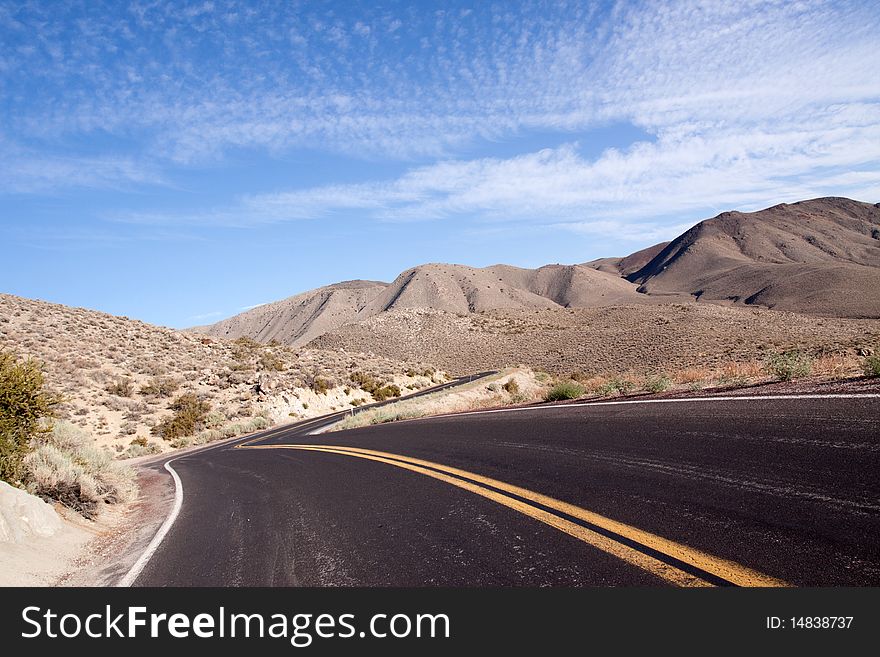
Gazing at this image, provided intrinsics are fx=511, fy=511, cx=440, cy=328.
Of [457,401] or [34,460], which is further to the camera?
[457,401]

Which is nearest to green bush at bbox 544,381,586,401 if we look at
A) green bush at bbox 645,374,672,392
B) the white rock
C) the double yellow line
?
green bush at bbox 645,374,672,392

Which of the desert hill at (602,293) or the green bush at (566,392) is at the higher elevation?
the desert hill at (602,293)

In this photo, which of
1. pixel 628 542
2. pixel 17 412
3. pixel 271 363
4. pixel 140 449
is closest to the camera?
pixel 628 542

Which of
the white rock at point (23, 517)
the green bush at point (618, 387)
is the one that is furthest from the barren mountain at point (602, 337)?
the white rock at point (23, 517)

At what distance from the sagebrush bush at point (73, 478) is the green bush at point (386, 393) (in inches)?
1167

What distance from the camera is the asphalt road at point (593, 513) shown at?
3.35 meters

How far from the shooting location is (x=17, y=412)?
820cm

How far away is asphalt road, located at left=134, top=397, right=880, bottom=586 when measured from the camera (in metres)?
3.35

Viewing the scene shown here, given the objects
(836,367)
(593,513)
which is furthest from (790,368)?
(593,513)

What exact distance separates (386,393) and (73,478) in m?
32.6

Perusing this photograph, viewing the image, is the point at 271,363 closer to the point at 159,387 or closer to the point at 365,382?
the point at 365,382

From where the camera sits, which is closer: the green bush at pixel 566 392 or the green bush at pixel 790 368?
the green bush at pixel 790 368

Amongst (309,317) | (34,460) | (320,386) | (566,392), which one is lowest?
(320,386)

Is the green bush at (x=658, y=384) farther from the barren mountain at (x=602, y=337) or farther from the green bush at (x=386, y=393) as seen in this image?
the green bush at (x=386, y=393)
